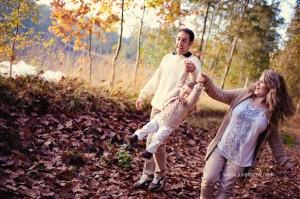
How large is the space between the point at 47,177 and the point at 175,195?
5.43 ft

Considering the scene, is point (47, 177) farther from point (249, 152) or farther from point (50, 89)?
point (50, 89)

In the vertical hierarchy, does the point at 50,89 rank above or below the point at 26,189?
above

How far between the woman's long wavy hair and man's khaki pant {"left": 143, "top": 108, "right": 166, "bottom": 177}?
141cm

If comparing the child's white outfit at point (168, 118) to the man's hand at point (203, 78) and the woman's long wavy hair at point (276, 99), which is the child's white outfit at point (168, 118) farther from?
the woman's long wavy hair at point (276, 99)

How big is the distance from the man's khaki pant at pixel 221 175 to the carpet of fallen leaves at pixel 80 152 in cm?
106

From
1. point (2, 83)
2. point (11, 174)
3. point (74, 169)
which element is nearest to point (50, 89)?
point (2, 83)

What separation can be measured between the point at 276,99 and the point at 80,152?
295 cm

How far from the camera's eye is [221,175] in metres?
3.75

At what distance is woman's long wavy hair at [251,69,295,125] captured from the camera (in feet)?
11.8

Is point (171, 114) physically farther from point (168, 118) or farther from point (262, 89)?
point (262, 89)

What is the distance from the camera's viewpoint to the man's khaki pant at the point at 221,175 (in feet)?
12.0

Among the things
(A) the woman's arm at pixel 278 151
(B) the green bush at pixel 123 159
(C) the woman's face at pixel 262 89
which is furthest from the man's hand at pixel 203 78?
(B) the green bush at pixel 123 159

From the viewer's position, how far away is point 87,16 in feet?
30.5

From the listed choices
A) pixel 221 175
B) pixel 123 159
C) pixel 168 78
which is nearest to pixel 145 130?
pixel 168 78
